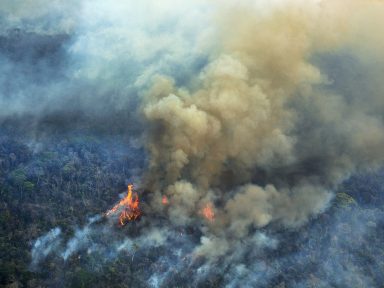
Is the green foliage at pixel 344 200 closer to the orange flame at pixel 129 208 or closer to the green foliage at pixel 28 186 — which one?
the orange flame at pixel 129 208

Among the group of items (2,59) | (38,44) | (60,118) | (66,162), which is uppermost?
(38,44)

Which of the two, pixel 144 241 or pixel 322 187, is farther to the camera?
pixel 322 187

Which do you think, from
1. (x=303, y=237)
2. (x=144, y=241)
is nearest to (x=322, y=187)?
(x=303, y=237)

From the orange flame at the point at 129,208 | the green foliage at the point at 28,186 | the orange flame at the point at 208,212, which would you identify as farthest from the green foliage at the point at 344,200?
the green foliage at the point at 28,186

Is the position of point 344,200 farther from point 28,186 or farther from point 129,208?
point 28,186

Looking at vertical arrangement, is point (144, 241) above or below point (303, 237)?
below

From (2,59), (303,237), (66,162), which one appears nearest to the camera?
(303,237)

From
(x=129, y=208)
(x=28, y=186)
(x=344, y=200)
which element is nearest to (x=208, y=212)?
(x=129, y=208)

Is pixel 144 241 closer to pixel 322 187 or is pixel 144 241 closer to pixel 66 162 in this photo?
pixel 66 162

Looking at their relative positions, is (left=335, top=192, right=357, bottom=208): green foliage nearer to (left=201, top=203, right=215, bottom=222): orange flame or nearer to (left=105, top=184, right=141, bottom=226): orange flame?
(left=201, top=203, right=215, bottom=222): orange flame
